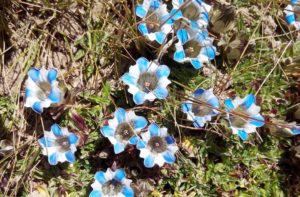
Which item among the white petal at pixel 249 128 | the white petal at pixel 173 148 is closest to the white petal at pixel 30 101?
the white petal at pixel 173 148

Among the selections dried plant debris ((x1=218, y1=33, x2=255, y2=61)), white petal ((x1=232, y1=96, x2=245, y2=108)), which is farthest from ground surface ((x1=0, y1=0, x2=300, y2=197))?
white petal ((x1=232, y1=96, x2=245, y2=108))

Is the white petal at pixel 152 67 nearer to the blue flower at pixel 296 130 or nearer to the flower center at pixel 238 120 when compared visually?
the flower center at pixel 238 120

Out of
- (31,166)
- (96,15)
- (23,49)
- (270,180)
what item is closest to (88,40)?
(96,15)

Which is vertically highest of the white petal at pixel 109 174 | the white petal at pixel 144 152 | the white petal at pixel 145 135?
the white petal at pixel 145 135

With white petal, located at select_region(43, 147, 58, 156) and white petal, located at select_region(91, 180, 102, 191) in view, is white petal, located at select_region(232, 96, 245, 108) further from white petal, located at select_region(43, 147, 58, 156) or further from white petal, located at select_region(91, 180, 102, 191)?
white petal, located at select_region(43, 147, 58, 156)

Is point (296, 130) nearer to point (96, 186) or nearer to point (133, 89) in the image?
point (133, 89)

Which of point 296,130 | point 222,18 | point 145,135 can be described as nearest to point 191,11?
point 222,18
